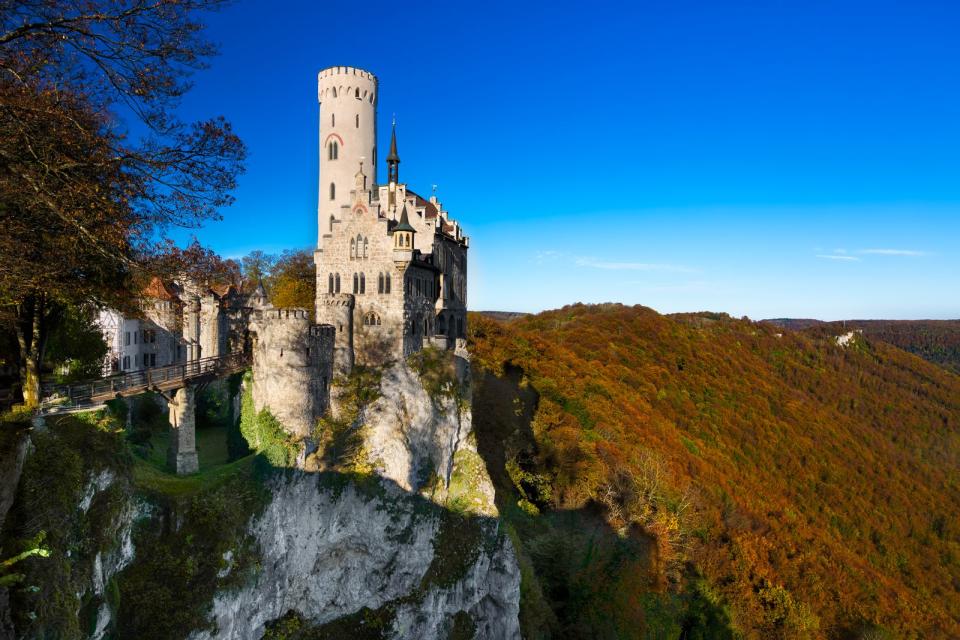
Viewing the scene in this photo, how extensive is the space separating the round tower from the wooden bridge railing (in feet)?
41.5

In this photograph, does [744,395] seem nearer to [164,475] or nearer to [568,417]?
[568,417]

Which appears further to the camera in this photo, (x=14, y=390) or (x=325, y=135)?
(x=325, y=135)

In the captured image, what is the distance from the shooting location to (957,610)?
5878 cm

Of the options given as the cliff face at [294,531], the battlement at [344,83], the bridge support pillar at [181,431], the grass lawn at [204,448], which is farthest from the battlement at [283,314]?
the battlement at [344,83]

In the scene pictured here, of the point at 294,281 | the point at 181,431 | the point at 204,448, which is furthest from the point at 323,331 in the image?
the point at 294,281

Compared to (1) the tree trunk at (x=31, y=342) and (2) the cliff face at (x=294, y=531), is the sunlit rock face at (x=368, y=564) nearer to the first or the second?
(2) the cliff face at (x=294, y=531)

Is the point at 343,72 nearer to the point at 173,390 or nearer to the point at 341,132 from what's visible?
the point at 341,132

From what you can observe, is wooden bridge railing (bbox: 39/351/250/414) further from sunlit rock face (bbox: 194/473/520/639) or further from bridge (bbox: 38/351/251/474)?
sunlit rock face (bbox: 194/473/520/639)

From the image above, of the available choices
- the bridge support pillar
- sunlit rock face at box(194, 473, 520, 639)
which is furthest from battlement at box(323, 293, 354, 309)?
sunlit rock face at box(194, 473, 520, 639)

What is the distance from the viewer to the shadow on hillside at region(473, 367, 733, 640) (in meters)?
37.1

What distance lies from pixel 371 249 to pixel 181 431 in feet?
42.5

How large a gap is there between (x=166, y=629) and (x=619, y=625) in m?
27.7

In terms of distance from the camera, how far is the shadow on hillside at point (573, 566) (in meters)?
37.1

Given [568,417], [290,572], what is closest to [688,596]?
[568,417]
